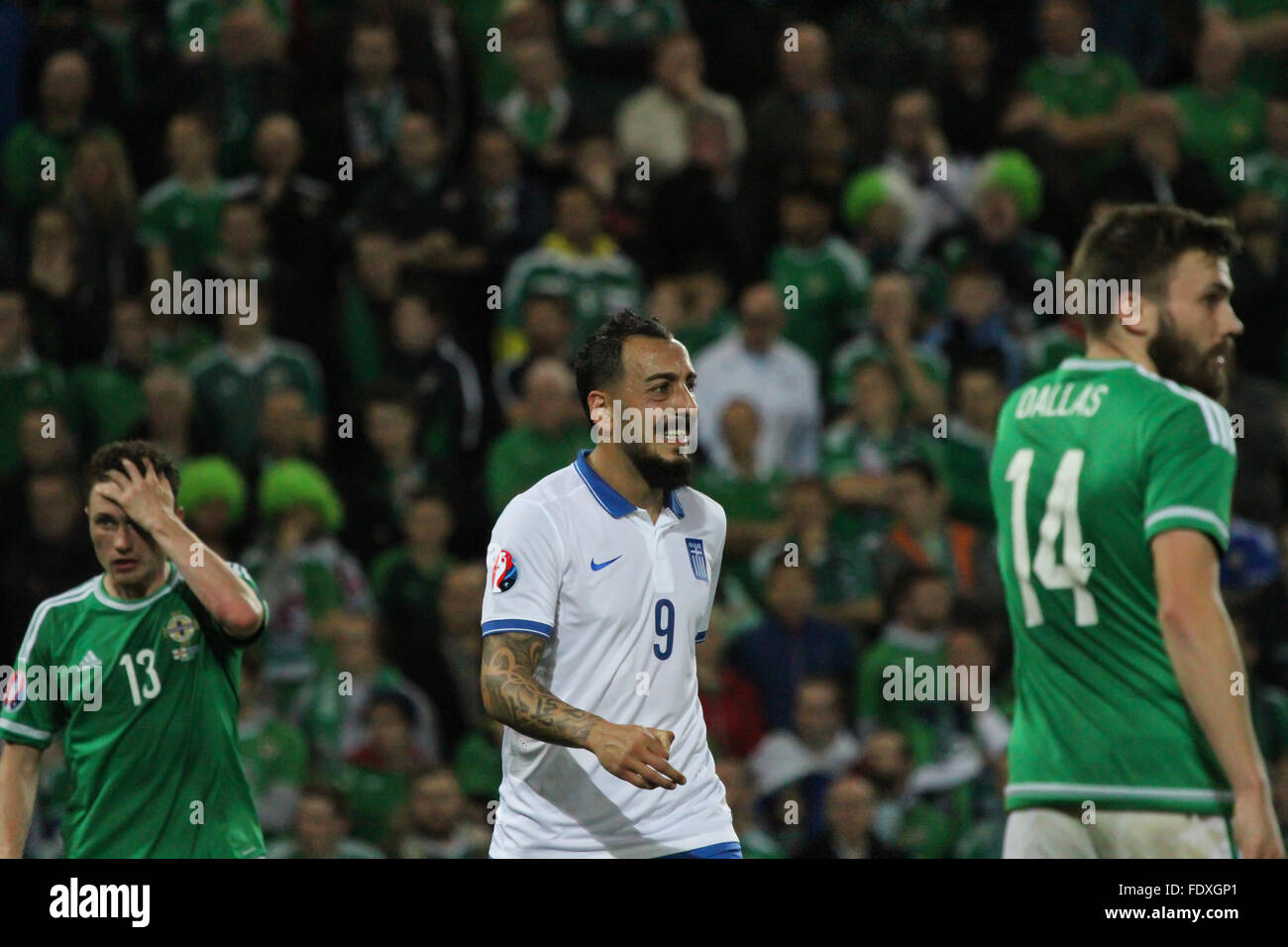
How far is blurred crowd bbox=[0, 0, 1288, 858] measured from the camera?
30.4 ft

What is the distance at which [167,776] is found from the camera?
5.82 metres

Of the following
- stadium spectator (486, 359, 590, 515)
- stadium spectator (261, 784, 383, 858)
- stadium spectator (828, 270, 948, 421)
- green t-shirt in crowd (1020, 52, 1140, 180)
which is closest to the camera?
Result: stadium spectator (261, 784, 383, 858)

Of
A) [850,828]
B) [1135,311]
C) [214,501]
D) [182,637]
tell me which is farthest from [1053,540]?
[214,501]

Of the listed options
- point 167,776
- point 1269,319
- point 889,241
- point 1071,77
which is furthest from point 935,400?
point 167,776

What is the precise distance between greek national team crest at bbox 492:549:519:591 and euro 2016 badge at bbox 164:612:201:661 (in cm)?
131

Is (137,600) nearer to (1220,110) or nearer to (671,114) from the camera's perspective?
(671,114)

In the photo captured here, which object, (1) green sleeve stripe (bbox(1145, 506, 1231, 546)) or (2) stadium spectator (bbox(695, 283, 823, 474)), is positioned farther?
(2) stadium spectator (bbox(695, 283, 823, 474))

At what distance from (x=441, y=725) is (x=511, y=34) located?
15.2ft

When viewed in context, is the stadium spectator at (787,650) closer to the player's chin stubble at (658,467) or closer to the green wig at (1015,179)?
the green wig at (1015,179)

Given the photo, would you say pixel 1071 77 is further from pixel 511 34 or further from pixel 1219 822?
pixel 1219 822

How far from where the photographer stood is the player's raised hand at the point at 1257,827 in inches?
175

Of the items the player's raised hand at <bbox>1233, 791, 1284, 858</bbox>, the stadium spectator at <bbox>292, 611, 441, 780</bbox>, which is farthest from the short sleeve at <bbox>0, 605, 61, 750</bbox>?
the player's raised hand at <bbox>1233, 791, 1284, 858</bbox>

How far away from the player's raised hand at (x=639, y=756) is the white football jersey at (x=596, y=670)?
533mm

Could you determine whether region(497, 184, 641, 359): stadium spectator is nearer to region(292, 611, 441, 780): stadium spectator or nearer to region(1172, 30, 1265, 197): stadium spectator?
region(292, 611, 441, 780): stadium spectator
